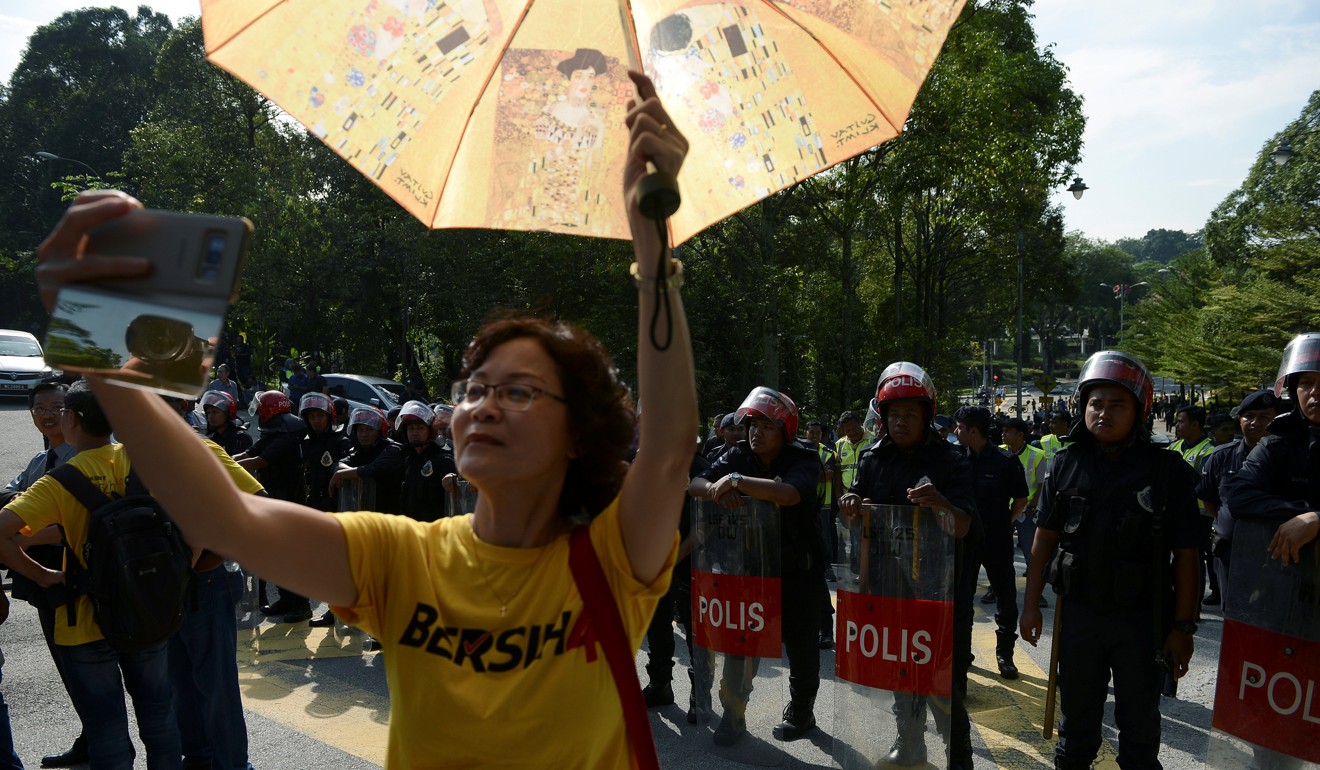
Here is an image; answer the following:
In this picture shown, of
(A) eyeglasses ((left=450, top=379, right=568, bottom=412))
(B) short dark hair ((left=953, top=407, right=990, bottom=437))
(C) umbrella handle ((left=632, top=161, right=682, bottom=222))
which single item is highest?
(C) umbrella handle ((left=632, top=161, right=682, bottom=222))

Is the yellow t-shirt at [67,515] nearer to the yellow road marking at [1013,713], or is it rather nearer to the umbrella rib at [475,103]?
the umbrella rib at [475,103]

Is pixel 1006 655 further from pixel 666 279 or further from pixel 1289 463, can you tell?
pixel 666 279

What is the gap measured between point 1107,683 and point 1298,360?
66.3 inches

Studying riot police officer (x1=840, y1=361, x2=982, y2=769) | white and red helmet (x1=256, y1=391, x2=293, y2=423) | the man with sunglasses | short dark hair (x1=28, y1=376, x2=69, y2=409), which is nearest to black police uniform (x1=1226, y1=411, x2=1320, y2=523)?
riot police officer (x1=840, y1=361, x2=982, y2=769)

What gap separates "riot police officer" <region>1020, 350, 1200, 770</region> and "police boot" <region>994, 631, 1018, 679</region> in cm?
294

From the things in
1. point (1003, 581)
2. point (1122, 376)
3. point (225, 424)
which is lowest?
point (1003, 581)

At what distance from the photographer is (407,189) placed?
2.46 m

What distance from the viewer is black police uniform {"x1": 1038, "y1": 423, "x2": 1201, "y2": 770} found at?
4480 millimetres

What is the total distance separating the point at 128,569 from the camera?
4.12 meters

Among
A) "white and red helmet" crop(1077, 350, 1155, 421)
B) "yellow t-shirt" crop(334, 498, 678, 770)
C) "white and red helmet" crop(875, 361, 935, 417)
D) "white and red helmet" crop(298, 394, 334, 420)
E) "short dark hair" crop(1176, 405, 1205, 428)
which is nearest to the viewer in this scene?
"yellow t-shirt" crop(334, 498, 678, 770)

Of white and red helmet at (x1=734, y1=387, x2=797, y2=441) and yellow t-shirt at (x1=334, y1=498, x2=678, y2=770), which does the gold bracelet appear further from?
white and red helmet at (x1=734, y1=387, x2=797, y2=441)

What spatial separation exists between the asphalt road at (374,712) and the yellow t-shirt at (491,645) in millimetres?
3695

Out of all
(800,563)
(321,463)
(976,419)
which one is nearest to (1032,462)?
(976,419)

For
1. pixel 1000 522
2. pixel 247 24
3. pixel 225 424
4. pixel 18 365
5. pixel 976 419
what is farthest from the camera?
pixel 18 365
